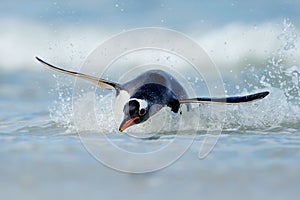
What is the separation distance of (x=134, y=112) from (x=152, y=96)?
35 centimetres

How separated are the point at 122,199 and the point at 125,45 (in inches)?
303

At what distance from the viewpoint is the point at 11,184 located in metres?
2.99

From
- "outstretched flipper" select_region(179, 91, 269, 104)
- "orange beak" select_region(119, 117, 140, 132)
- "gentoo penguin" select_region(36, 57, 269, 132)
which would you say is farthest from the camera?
"outstretched flipper" select_region(179, 91, 269, 104)

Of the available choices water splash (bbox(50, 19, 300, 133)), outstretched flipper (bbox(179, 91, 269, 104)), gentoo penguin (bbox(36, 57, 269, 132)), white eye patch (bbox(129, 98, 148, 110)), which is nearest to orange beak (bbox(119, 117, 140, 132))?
gentoo penguin (bbox(36, 57, 269, 132))

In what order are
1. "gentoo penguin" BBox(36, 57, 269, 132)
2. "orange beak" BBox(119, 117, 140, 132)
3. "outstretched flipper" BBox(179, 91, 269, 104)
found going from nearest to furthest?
"orange beak" BBox(119, 117, 140, 132) → "gentoo penguin" BBox(36, 57, 269, 132) → "outstretched flipper" BBox(179, 91, 269, 104)

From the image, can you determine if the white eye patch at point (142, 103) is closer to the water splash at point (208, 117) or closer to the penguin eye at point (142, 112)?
the penguin eye at point (142, 112)

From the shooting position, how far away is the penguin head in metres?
3.79

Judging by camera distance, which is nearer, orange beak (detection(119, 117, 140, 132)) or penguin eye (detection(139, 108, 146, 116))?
orange beak (detection(119, 117, 140, 132))

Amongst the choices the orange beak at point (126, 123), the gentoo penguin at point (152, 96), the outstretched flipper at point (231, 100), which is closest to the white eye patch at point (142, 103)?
the gentoo penguin at point (152, 96)

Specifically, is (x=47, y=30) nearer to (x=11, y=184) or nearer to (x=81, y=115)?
(x=81, y=115)

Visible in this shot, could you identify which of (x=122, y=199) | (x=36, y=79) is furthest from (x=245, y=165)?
(x=36, y=79)

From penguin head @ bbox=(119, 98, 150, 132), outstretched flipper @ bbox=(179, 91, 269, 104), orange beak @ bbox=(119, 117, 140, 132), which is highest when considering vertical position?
outstretched flipper @ bbox=(179, 91, 269, 104)

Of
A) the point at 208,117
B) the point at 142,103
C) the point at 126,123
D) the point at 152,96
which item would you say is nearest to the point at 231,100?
the point at 208,117

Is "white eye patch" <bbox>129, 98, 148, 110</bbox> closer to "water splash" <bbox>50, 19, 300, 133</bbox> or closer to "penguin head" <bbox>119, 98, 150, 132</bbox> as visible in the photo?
"penguin head" <bbox>119, 98, 150, 132</bbox>
